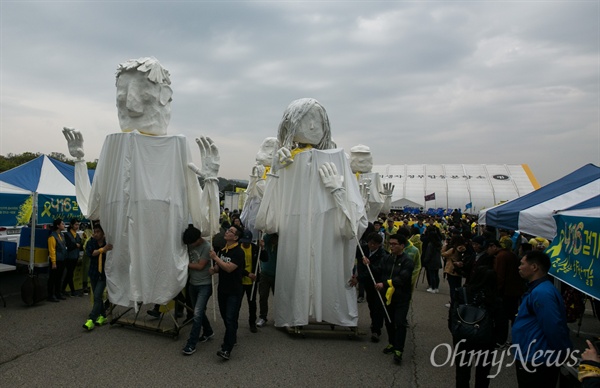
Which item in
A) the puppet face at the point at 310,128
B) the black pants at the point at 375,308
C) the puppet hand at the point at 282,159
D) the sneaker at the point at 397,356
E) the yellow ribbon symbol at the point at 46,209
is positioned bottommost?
the sneaker at the point at 397,356

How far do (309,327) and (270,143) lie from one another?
5741 mm

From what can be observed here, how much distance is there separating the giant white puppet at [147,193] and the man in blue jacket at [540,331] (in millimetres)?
3833

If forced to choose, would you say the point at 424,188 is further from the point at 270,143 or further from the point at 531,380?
the point at 531,380

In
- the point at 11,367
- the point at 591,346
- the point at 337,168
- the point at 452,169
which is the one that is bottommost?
the point at 11,367

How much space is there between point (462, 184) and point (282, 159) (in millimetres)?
39665

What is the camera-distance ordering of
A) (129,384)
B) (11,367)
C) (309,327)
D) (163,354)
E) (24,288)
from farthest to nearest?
(24,288)
(309,327)
(163,354)
(11,367)
(129,384)

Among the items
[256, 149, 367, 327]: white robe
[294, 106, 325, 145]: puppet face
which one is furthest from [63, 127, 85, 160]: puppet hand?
[294, 106, 325, 145]: puppet face

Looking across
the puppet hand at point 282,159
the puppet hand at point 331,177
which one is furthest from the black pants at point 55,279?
the puppet hand at point 331,177

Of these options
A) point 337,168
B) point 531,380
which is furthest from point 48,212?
point 531,380

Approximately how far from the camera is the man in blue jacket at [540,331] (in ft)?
9.95

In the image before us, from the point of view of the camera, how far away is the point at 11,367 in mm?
4336

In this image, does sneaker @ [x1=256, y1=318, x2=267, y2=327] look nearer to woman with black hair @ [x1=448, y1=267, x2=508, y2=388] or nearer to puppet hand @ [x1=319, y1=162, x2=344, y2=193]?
puppet hand @ [x1=319, y1=162, x2=344, y2=193]

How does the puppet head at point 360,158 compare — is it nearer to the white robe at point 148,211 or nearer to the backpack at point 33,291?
the white robe at point 148,211

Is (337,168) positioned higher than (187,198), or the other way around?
(337,168)
